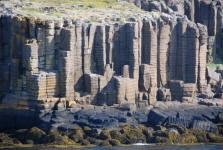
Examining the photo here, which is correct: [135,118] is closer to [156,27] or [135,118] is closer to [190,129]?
[190,129]

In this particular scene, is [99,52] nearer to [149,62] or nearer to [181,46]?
[149,62]

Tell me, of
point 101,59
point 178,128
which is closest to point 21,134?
point 101,59

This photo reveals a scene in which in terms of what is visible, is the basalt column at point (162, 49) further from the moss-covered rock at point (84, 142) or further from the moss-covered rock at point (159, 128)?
the moss-covered rock at point (84, 142)

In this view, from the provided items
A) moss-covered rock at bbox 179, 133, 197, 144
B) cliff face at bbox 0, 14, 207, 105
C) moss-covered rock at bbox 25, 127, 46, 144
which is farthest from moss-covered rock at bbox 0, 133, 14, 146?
moss-covered rock at bbox 179, 133, 197, 144

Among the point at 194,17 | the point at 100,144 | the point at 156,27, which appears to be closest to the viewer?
the point at 100,144

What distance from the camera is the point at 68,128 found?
81.7 metres

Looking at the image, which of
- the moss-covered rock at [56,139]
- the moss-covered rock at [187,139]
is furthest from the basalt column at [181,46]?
the moss-covered rock at [56,139]

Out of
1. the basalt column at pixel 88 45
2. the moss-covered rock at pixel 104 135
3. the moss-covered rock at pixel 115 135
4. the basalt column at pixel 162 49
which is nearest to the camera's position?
the moss-covered rock at pixel 104 135

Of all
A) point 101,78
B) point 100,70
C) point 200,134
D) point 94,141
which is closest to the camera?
point 94,141

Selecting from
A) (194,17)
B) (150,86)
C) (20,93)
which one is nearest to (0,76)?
(20,93)

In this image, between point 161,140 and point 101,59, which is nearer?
point 161,140

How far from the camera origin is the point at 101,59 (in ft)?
291

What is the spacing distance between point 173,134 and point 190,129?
2157 millimetres

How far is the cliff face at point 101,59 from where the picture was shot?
84750mm
